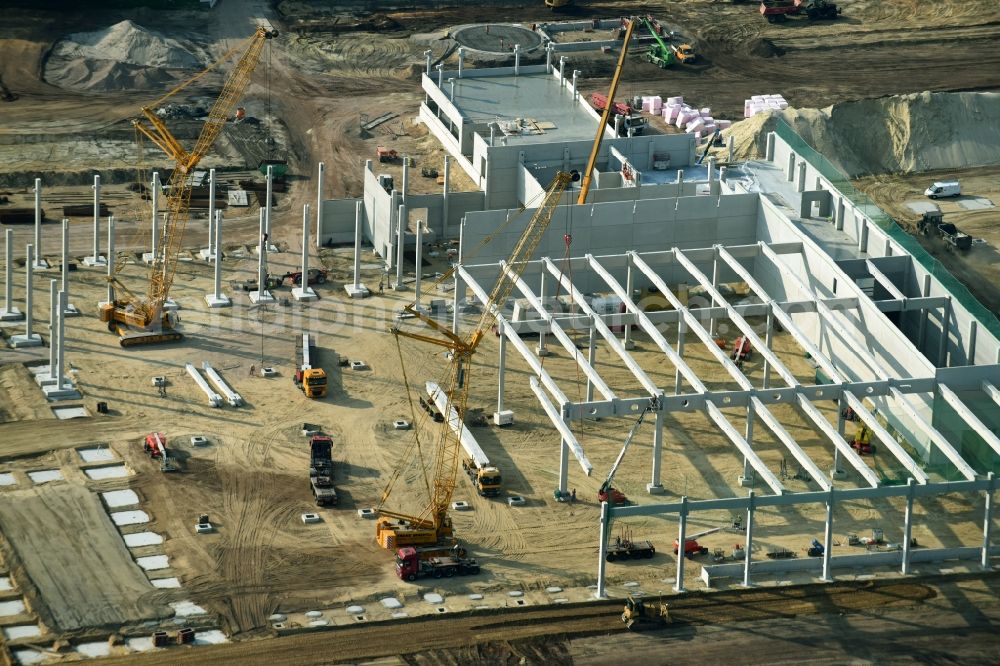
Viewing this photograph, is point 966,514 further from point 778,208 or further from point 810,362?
point 778,208

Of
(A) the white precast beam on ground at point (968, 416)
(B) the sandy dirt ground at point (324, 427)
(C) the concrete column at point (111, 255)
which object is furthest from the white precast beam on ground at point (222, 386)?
(A) the white precast beam on ground at point (968, 416)

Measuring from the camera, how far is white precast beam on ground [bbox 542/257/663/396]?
7719 cm

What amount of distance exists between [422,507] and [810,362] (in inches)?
847

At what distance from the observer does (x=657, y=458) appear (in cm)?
7644

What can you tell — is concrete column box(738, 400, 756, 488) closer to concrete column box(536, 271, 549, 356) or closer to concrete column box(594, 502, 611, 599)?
concrete column box(594, 502, 611, 599)

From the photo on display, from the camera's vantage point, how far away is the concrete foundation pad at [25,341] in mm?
87562

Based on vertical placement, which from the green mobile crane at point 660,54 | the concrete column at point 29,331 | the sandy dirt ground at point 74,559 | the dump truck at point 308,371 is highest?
the green mobile crane at point 660,54

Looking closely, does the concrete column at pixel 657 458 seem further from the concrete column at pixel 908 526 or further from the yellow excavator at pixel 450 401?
the concrete column at pixel 908 526

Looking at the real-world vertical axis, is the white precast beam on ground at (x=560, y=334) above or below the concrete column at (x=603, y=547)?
above

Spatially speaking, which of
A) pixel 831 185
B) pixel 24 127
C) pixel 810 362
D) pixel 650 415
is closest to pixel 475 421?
pixel 650 415

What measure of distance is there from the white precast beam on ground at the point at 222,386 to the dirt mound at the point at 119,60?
120 feet

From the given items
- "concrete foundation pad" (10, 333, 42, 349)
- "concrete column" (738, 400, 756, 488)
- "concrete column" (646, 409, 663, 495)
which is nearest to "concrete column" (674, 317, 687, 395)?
"concrete column" (738, 400, 756, 488)

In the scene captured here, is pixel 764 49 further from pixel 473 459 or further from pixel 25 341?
pixel 25 341

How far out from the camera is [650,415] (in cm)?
8412
